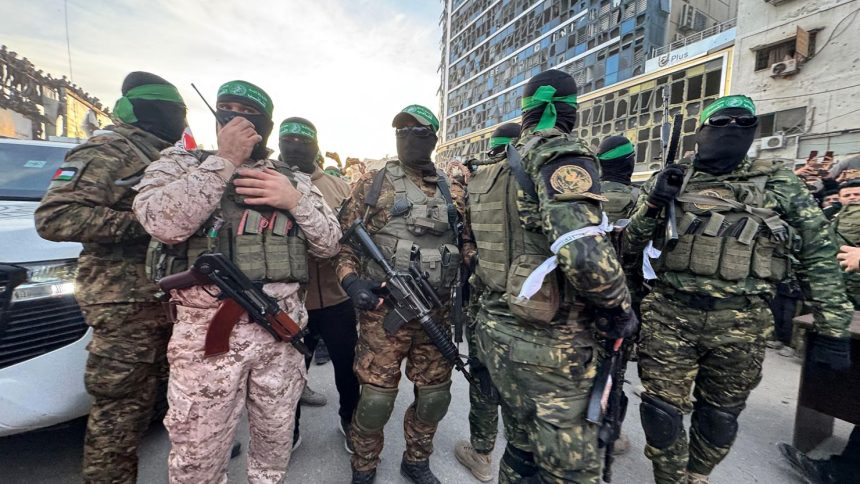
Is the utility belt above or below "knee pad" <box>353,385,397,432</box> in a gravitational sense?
above

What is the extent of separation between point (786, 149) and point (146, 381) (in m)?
20.0

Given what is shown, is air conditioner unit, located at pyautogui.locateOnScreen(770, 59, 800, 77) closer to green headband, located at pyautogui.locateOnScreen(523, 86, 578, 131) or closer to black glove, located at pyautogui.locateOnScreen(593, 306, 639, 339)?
green headband, located at pyautogui.locateOnScreen(523, 86, 578, 131)

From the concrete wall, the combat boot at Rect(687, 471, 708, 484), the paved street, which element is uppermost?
the concrete wall

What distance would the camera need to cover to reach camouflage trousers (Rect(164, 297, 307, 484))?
156 centimetres

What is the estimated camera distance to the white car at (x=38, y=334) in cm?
183

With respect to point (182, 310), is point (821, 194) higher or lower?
higher

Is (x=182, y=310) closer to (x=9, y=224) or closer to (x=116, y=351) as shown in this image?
(x=116, y=351)

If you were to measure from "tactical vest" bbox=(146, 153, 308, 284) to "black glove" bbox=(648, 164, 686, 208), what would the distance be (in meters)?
1.94

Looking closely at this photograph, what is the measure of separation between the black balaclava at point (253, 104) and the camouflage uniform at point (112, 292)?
23.0 inches

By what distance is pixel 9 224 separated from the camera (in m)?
2.09

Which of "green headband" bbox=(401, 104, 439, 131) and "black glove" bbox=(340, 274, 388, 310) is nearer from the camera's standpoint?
"black glove" bbox=(340, 274, 388, 310)

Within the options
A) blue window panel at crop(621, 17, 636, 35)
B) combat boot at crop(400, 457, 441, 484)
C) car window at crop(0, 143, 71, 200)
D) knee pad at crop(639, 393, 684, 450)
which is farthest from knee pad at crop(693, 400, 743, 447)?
blue window panel at crop(621, 17, 636, 35)

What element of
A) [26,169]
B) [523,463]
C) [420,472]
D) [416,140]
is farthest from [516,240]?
[26,169]

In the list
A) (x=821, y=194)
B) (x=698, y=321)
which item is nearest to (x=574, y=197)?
(x=698, y=321)
